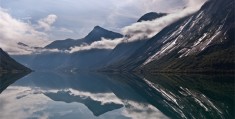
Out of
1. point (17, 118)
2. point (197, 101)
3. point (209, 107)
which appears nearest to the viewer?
point (17, 118)

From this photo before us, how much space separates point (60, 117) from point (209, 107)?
40.4 m

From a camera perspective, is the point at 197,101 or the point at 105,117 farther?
the point at 197,101

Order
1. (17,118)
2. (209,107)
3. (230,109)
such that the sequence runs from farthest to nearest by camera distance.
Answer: (209,107)
(230,109)
(17,118)

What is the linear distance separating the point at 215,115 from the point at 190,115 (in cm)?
553

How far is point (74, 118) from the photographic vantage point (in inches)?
3113

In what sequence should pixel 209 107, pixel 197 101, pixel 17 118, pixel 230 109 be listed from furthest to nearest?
pixel 197 101 < pixel 209 107 < pixel 230 109 < pixel 17 118

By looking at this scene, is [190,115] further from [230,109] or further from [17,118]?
[17,118]

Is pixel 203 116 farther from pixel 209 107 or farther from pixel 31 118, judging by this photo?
pixel 31 118

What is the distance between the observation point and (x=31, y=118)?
3135 inches

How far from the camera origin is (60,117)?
8069 centimetres

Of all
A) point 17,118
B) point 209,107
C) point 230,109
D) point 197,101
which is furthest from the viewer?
point 197,101

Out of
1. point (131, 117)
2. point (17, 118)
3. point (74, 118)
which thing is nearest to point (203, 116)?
point (131, 117)

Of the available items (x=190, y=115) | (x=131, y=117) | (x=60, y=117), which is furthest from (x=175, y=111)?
(x=60, y=117)

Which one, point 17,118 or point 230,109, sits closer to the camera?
point 17,118
